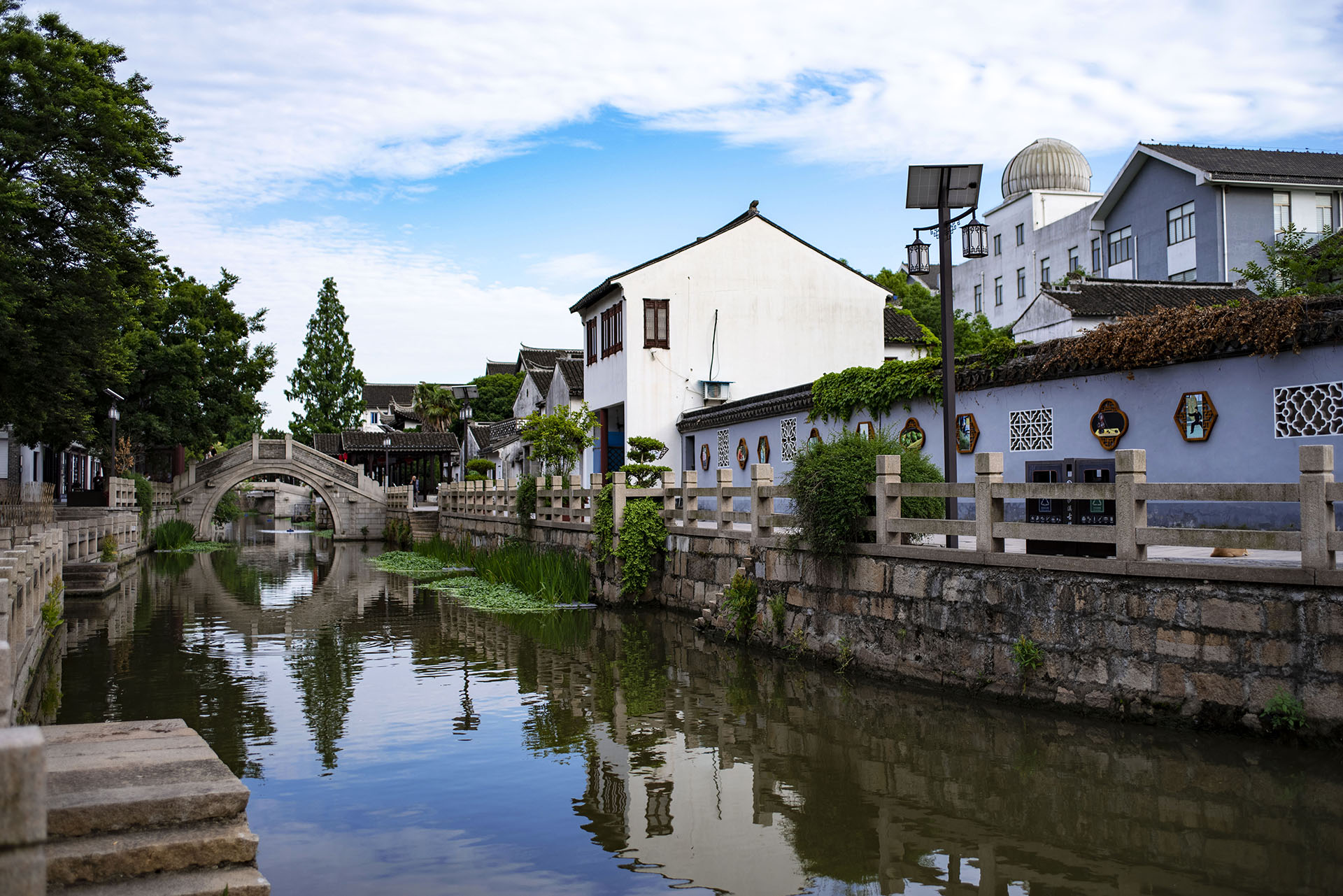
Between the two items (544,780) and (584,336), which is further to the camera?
(584,336)

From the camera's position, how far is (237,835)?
181 inches

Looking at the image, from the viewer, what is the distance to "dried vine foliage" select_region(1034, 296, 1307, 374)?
11.0m

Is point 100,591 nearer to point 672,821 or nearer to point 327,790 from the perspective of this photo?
point 327,790

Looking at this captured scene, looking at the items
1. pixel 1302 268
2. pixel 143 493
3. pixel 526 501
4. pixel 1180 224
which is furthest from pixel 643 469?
pixel 143 493

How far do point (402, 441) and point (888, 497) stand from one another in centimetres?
4435

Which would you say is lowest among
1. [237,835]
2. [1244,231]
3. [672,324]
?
[237,835]

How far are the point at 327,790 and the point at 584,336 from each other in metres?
24.3

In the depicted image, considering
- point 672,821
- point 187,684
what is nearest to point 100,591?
point 187,684

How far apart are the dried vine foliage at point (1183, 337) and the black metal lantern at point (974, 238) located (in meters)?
2.74

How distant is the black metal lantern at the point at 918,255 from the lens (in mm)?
11836

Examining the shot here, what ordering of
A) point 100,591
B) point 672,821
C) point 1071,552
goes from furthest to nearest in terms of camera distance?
point 100,591 < point 1071,552 < point 672,821

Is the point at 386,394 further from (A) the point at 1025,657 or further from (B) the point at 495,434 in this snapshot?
(A) the point at 1025,657

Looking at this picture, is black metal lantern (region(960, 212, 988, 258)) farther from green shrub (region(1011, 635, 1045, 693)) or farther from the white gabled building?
the white gabled building

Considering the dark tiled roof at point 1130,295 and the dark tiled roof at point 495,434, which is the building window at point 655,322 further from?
the dark tiled roof at point 495,434
